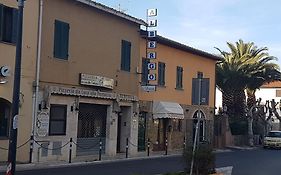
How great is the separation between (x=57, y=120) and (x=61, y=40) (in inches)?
147

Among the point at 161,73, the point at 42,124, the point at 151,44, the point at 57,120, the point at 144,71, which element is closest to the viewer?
the point at 42,124

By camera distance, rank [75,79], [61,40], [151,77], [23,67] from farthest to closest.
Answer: [151,77] → [75,79] → [61,40] → [23,67]

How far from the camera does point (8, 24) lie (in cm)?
2064

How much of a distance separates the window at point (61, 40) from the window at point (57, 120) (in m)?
2.39

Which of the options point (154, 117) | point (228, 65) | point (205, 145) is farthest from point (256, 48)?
point (205, 145)

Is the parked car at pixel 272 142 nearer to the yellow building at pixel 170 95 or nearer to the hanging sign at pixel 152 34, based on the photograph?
the yellow building at pixel 170 95

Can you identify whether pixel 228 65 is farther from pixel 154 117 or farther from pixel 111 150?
pixel 111 150

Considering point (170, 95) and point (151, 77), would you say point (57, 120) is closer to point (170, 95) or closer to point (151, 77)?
point (151, 77)

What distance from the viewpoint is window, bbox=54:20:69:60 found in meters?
23.2

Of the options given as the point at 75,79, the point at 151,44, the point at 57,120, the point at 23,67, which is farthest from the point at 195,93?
the point at 151,44

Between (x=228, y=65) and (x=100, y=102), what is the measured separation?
24397mm

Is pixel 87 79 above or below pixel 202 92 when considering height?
above

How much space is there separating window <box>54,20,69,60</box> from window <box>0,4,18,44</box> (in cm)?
280

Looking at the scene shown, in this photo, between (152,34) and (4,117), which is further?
(152,34)
